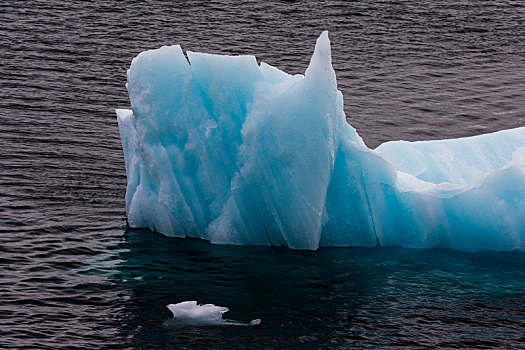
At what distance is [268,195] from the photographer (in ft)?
61.7

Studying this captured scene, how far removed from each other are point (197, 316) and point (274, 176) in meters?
4.01

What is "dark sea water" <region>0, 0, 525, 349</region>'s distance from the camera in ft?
52.0

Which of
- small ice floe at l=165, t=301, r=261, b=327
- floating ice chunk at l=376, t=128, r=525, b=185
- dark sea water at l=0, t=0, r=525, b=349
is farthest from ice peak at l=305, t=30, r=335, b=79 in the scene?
small ice floe at l=165, t=301, r=261, b=327

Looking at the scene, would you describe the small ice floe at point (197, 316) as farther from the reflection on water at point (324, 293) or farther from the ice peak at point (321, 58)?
the ice peak at point (321, 58)

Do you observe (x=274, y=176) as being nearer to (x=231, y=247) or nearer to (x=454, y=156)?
(x=231, y=247)

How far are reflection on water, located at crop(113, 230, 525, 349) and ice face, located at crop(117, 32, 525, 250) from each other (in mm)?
404

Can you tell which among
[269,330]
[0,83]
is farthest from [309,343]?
[0,83]

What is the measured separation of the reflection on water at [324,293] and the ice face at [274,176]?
404mm

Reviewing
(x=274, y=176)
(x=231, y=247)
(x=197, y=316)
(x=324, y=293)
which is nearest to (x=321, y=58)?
(x=274, y=176)

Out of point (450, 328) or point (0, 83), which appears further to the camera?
point (0, 83)

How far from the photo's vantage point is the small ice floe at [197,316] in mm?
15719

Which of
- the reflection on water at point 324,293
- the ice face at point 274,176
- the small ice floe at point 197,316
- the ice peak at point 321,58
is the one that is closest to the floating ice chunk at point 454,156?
the ice face at point 274,176

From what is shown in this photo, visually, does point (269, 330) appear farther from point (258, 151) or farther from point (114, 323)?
point (258, 151)

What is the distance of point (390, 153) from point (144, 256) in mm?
6694
